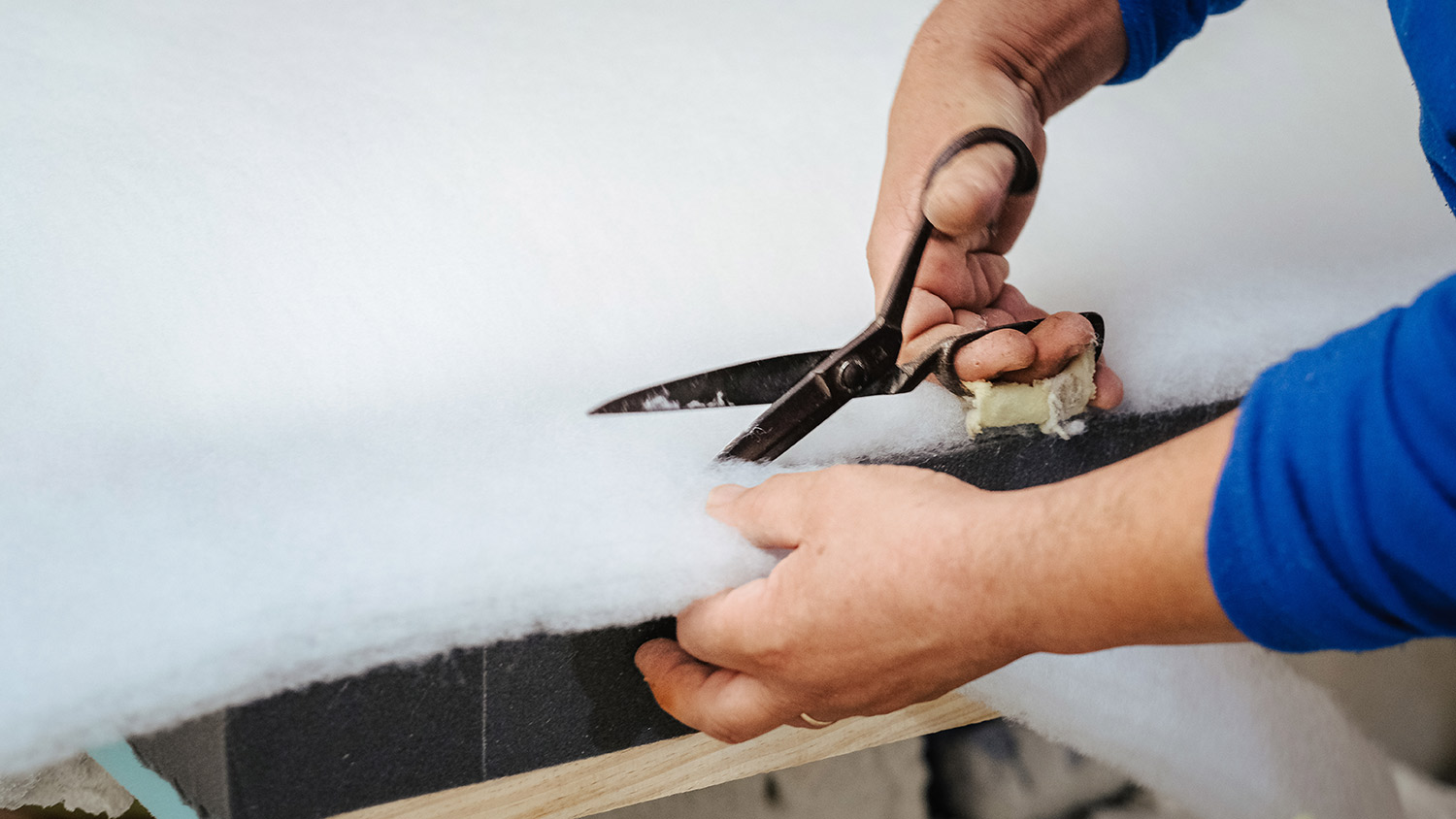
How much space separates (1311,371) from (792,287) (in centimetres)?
44

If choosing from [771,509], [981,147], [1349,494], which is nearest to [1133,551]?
[1349,494]

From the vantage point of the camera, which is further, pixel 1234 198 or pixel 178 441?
pixel 1234 198

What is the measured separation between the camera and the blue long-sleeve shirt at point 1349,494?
296 millimetres

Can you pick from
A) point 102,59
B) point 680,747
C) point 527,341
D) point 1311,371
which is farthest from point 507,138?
point 1311,371

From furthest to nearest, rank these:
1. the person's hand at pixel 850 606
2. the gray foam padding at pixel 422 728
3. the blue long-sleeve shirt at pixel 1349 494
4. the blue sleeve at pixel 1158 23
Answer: the blue sleeve at pixel 1158 23
the gray foam padding at pixel 422 728
the person's hand at pixel 850 606
the blue long-sleeve shirt at pixel 1349 494

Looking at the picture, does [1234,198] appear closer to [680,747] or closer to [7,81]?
[680,747]

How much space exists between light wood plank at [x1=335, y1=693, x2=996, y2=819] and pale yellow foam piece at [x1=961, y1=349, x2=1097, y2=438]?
27 centimetres

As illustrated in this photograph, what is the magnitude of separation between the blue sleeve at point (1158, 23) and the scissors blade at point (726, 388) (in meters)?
0.41

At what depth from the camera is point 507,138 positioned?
77cm

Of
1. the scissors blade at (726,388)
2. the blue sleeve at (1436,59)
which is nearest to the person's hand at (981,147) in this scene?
the scissors blade at (726,388)

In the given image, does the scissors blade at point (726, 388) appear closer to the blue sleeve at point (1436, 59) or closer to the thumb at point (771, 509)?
the thumb at point (771, 509)

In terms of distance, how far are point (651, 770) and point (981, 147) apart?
55 cm

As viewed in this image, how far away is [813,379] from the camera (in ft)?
1.75

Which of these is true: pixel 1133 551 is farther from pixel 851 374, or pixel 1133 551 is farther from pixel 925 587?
pixel 851 374
